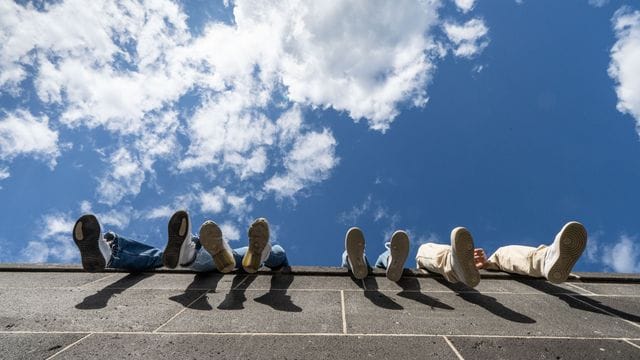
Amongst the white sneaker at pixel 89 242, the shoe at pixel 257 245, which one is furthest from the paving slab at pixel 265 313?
the white sneaker at pixel 89 242

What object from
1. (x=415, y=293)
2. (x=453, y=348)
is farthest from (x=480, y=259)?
(x=453, y=348)

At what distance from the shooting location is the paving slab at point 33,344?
218 centimetres

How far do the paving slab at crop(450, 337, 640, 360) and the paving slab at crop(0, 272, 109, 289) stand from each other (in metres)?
4.24

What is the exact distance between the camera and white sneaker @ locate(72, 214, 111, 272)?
3625 millimetres

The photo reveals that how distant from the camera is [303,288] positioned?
12.6 ft

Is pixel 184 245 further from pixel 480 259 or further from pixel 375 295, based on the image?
pixel 480 259

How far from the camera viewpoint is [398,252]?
12.8 feet

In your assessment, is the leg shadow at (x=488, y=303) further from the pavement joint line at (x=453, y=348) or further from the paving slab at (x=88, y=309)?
the paving slab at (x=88, y=309)

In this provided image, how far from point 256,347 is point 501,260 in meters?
3.50

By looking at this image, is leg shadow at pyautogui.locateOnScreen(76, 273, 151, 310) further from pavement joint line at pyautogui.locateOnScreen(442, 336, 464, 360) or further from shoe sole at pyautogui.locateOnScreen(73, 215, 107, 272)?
pavement joint line at pyautogui.locateOnScreen(442, 336, 464, 360)

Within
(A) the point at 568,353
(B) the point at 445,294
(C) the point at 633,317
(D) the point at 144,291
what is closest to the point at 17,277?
(D) the point at 144,291

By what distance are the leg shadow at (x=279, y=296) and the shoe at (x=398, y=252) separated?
1263mm

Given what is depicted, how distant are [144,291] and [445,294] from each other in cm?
333

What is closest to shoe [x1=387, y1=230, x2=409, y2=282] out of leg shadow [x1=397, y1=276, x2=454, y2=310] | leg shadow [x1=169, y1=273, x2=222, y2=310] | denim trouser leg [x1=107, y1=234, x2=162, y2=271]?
leg shadow [x1=397, y1=276, x2=454, y2=310]
